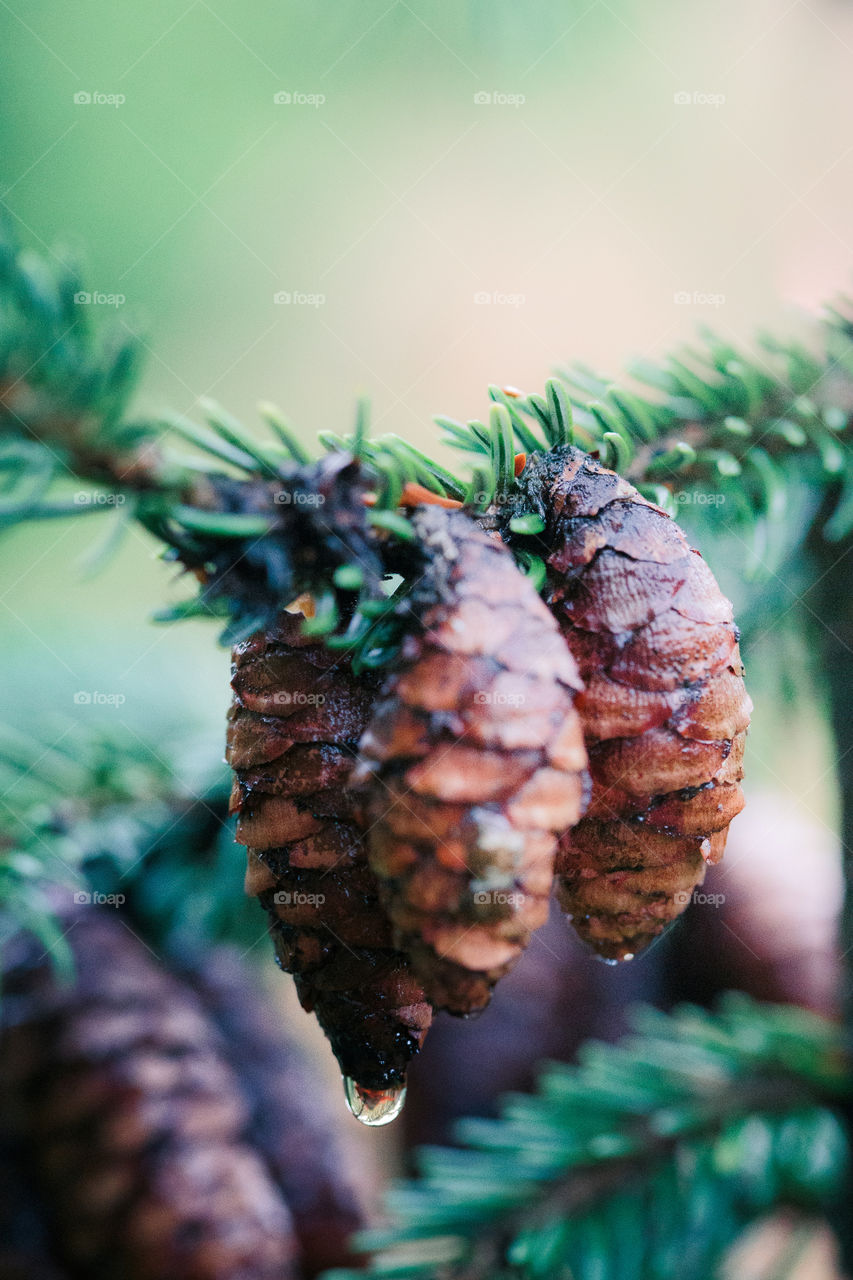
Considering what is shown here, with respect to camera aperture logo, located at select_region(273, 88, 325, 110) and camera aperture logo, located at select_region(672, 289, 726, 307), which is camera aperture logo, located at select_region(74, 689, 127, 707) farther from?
camera aperture logo, located at select_region(672, 289, 726, 307)

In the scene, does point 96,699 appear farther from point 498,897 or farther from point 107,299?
point 498,897

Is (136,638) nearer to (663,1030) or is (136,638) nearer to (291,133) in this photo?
(663,1030)

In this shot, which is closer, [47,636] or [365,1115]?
[365,1115]

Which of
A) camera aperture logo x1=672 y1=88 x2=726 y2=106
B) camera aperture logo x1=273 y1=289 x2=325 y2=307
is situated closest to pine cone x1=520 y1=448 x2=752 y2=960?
camera aperture logo x1=273 y1=289 x2=325 y2=307

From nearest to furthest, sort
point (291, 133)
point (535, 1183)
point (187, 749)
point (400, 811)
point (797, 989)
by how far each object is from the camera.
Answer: point (400, 811) < point (535, 1183) < point (187, 749) < point (797, 989) < point (291, 133)

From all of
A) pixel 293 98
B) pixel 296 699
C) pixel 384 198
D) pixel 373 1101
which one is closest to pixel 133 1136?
pixel 373 1101

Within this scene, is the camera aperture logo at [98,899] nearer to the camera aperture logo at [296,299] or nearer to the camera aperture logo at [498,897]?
the camera aperture logo at [498,897]

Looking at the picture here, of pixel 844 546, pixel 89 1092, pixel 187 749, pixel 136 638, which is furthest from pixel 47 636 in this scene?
pixel 844 546
